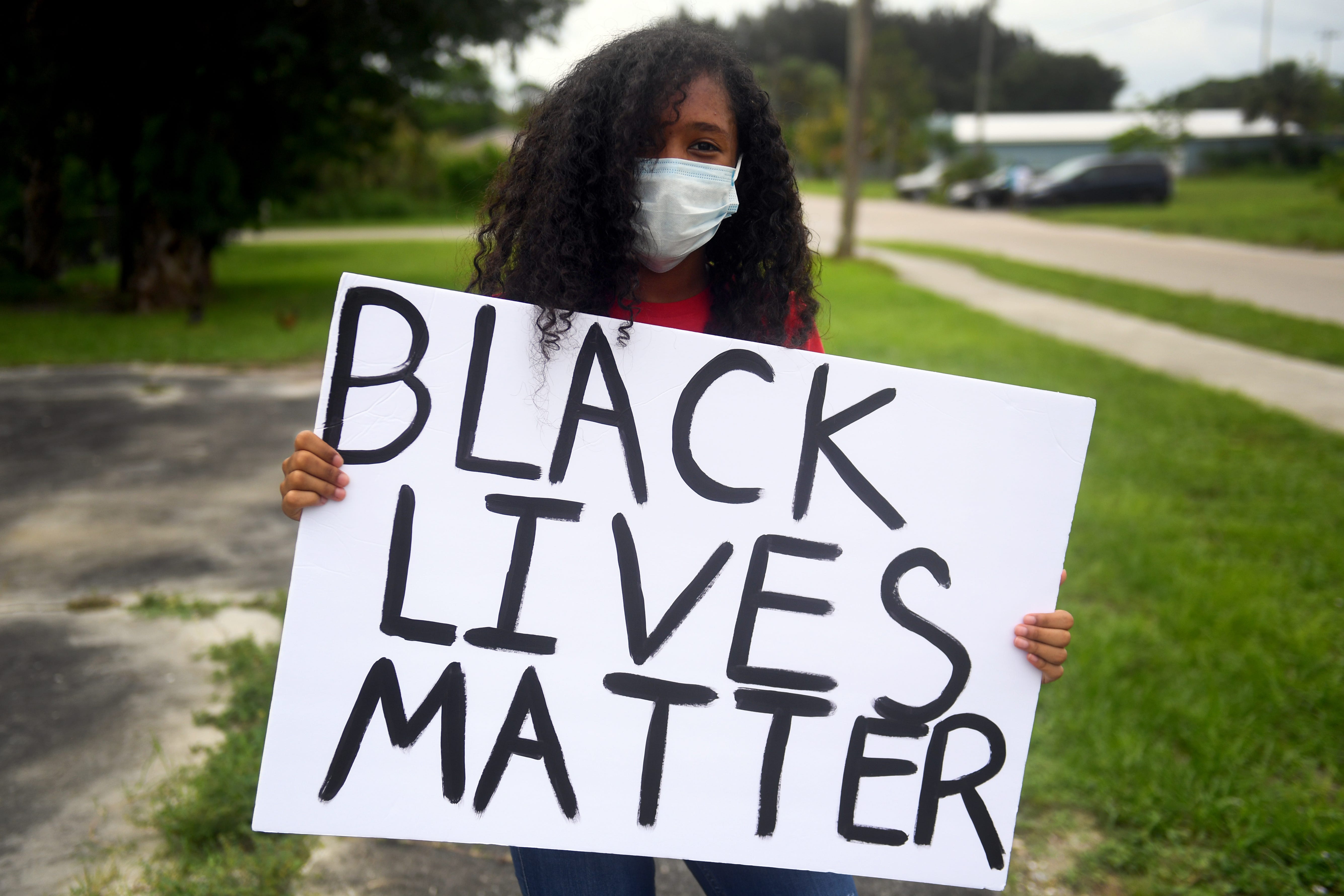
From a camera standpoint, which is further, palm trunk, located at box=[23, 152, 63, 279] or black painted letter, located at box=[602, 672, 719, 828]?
palm trunk, located at box=[23, 152, 63, 279]

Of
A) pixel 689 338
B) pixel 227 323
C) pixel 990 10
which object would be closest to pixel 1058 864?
pixel 689 338

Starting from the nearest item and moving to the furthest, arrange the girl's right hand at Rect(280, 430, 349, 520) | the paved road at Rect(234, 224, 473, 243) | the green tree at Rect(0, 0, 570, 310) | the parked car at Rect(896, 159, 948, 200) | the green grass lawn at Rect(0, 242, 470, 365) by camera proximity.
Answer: the girl's right hand at Rect(280, 430, 349, 520) < the green grass lawn at Rect(0, 242, 470, 365) < the green tree at Rect(0, 0, 570, 310) < the paved road at Rect(234, 224, 473, 243) < the parked car at Rect(896, 159, 948, 200)

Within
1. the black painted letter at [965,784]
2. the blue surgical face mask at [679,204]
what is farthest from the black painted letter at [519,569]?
the black painted letter at [965,784]

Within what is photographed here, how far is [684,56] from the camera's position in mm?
1466

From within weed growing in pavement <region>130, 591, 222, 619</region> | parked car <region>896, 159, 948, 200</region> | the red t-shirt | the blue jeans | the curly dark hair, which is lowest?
weed growing in pavement <region>130, 591, 222, 619</region>

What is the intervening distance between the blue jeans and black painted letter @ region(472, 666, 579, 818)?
0.08 metres

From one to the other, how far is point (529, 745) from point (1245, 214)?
25.1 m

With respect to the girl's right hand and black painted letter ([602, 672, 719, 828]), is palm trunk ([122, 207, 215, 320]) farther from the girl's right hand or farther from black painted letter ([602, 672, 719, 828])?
black painted letter ([602, 672, 719, 828])

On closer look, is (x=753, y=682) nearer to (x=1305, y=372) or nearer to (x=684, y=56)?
(x=684, y=56)

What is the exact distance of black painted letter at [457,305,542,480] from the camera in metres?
1.42

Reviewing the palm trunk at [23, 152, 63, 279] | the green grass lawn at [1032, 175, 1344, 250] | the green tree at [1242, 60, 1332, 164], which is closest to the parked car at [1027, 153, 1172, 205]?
the green grass lawn at [1032, 175, 1344, 250]

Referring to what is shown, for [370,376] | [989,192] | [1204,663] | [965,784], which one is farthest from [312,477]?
[989,192]

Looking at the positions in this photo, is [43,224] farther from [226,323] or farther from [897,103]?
[897,103]

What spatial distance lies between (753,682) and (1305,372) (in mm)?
7619
